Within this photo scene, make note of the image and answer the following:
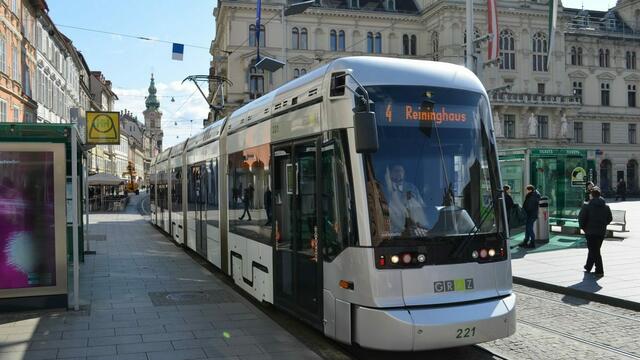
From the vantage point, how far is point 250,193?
9.45 metres

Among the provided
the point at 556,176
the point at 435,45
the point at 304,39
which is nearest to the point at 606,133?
the point at 435,45

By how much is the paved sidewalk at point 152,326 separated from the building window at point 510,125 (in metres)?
64.1

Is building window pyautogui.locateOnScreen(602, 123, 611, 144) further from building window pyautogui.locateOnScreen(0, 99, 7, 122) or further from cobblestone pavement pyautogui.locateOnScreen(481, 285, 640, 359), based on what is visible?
cobblestone pavement pyautogui.locateOnScreen(481, 285, 640, 359)

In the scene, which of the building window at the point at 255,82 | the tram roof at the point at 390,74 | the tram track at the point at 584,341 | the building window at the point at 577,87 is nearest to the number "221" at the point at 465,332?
the tram track at the point at 584,341

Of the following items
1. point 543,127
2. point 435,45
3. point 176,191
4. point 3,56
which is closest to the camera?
point 176,191

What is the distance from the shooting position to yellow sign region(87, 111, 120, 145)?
1524cm

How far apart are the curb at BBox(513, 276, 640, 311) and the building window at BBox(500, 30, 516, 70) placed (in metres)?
65.3

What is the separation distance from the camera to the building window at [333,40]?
7100cm

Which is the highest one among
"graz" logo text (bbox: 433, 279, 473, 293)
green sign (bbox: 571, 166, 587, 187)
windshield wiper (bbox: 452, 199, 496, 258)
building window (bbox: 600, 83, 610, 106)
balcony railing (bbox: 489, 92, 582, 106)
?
building window (bbox: 600, 83, 610, 106)

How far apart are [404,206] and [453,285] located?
935 mm

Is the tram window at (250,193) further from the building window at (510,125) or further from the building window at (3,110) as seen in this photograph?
the building window at (510,125)

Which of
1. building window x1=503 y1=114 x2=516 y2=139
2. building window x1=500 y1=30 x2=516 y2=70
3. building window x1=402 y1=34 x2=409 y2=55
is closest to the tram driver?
building window x1=503 y1=114 x2=516 y2=139

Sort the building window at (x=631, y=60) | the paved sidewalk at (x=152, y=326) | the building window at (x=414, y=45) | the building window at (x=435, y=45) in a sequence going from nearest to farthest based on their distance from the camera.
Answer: the paved sidewalk at (x=152, y=326) → the building window at (x=435, y=45) → the building window at (x=414, y=45) → the building window at (x=631, y=60)

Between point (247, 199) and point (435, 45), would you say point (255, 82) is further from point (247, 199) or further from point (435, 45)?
point (247, 199)
